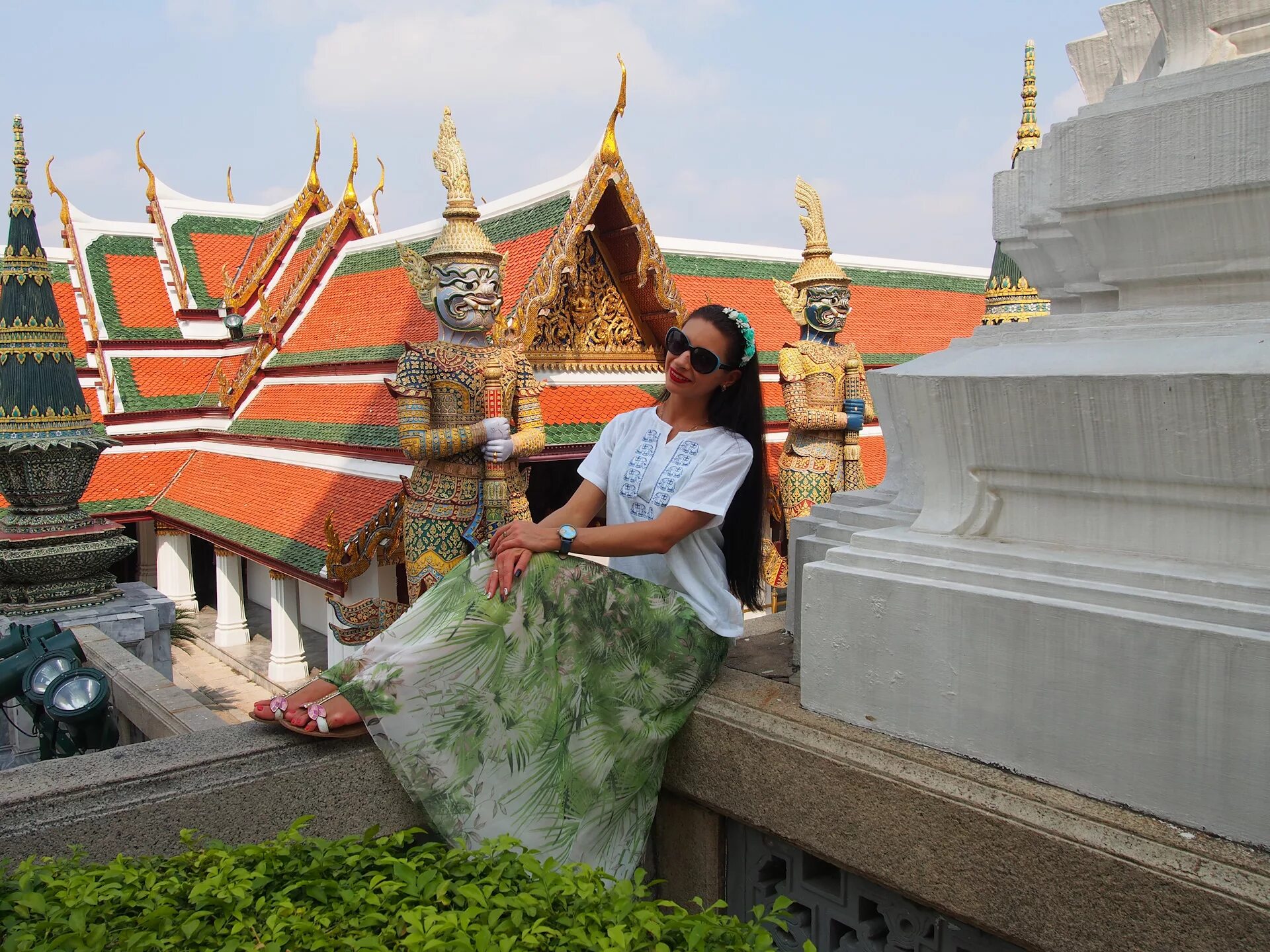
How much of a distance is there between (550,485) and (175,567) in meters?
5.22

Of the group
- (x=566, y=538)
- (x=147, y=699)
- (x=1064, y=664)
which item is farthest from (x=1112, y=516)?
(x=147, y=699)

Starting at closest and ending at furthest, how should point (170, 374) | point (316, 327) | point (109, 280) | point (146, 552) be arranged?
point (316, 327), point (170, 374), point (109, 280), point (146, 552)

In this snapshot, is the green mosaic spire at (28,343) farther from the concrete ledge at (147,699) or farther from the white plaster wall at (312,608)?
the white plaster wall at (312,608)

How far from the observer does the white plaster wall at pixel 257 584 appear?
13391 millimetres

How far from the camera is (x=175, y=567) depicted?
13.0m

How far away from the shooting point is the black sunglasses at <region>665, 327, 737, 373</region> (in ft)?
8.30

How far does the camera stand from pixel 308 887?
6.17ft

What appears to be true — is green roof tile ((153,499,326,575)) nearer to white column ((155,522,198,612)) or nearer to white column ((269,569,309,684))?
white column ((269,569,309,684))

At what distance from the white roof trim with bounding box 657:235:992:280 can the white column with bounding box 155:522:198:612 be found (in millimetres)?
7198

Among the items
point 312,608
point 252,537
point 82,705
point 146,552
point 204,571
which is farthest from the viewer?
point 204,571

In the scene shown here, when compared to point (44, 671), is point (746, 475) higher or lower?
higher

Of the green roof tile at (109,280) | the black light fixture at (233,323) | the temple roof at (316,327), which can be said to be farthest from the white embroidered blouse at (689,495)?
the green roof tile at (109,280)

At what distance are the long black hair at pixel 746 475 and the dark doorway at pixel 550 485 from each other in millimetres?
8509

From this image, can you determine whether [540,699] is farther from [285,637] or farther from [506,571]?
[285,637]
